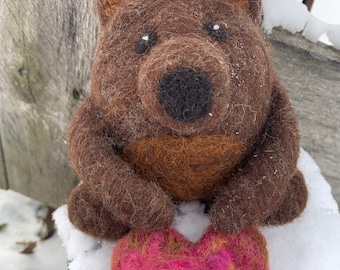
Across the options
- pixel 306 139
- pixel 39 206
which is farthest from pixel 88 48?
pixel 39 206

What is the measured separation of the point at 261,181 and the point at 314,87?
45 cm

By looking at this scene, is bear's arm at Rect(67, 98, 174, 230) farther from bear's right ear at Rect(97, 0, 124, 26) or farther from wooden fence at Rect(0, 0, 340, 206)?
wooden fence at Rect(0, 0, 340, 206)

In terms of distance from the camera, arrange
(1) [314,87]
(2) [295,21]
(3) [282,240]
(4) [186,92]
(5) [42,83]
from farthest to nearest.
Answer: (5) [42,83]
(1) [314,87]
(2) [295,21]
(3) [282,240]
(4) [186,92]

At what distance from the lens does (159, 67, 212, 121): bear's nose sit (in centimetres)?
59

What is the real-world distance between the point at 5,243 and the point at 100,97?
0.91 m

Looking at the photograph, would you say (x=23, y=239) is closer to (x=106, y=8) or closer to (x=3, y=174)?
(x=3, y=174)

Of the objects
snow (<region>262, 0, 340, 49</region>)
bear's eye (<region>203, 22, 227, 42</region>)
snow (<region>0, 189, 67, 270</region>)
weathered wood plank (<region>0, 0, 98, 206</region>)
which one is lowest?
snow (<region>0, 189, 67, 270</region>)

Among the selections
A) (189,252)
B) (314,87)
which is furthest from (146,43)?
(314,87)

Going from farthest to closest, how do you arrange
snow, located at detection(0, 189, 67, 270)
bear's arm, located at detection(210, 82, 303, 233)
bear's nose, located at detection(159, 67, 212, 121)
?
snow, located at detection(0, 189, 67, 270)
bear's arm, located at detection(210, 82, 303, 233)
bear's nose, located at detection(159, 67, 212, 121)

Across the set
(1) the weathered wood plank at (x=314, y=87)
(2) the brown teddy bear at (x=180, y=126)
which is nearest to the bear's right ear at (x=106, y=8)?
(2) the brown teddy bear at (x=180, y=126)

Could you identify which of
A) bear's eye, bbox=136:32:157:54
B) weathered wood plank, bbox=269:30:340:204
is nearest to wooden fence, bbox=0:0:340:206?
weathered wood plank, bbox=269:30:340:204

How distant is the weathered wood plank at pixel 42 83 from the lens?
1.01m

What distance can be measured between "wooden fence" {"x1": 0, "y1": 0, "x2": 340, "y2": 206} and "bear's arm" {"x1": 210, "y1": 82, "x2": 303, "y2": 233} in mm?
341

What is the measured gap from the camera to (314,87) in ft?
3.49
